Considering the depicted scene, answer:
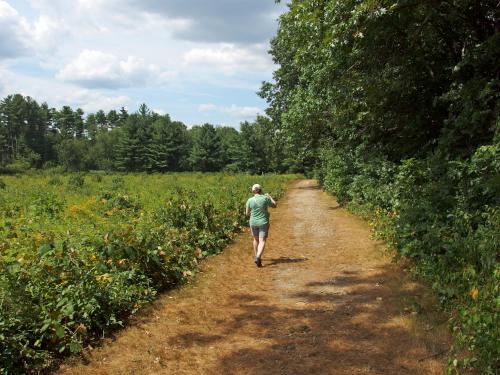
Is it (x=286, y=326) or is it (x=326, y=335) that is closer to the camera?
(x=326, y=335)

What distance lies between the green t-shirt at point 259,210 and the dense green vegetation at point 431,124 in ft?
9.69

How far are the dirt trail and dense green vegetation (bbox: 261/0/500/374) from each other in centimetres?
59

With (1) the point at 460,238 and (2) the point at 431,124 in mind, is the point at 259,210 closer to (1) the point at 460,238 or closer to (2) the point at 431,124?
(1) the point at 460,238

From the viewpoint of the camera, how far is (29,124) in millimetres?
106250

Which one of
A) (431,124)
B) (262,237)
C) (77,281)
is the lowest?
(262,237)

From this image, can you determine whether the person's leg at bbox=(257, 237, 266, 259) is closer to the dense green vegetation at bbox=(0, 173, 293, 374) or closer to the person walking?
the person walking

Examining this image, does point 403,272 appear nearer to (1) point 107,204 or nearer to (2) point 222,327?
(2) point 222,327

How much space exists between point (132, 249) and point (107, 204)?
1116 cm

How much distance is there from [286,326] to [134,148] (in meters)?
83.9

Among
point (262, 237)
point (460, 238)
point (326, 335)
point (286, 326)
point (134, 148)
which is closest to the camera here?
point (326, 335)

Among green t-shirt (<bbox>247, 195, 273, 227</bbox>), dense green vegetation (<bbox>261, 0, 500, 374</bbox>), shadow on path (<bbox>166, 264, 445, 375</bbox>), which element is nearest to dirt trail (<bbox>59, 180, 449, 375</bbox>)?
shadow on path (<bbox>166, 264, 445, 375</bbox>)

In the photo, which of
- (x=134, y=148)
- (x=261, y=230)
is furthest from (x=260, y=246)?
(x=134, y=148)

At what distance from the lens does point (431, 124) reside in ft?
37.7

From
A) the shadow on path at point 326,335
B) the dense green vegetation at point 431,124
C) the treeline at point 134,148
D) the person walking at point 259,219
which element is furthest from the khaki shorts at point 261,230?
the treeline at point 134,148
